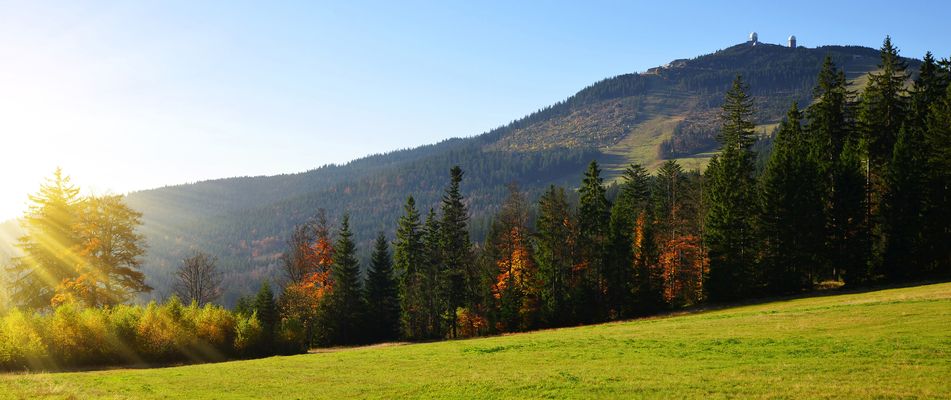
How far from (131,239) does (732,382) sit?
4951 cm

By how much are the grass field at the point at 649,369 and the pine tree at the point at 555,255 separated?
95.1 feet

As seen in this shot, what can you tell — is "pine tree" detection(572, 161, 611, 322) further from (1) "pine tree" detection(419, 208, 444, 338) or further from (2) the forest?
(1) "pine tree" detection(419, 208, 444, 338)

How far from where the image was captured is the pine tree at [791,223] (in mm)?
55344

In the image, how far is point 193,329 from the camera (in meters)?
41.9

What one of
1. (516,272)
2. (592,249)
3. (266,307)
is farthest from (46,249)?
(592,249)

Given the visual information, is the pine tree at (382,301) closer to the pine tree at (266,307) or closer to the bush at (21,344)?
the pine tree at (266,307)

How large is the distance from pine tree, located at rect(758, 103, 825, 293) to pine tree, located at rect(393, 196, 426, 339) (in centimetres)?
3922

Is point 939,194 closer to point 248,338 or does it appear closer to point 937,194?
point 937,194

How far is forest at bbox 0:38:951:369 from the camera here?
4388 cm

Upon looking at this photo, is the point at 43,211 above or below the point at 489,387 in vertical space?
above

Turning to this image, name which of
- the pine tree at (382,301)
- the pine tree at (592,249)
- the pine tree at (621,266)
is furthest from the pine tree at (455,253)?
the pine tree at (621,266)

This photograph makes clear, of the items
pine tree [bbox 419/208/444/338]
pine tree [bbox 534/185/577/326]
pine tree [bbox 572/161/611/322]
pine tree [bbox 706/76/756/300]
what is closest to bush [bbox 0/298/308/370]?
pine tree [bbox 419/208/444/338]

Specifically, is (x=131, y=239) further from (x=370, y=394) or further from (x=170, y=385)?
(x=370, y=394)

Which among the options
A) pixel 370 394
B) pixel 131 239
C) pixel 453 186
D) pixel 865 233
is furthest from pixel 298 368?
pixel 865 233
